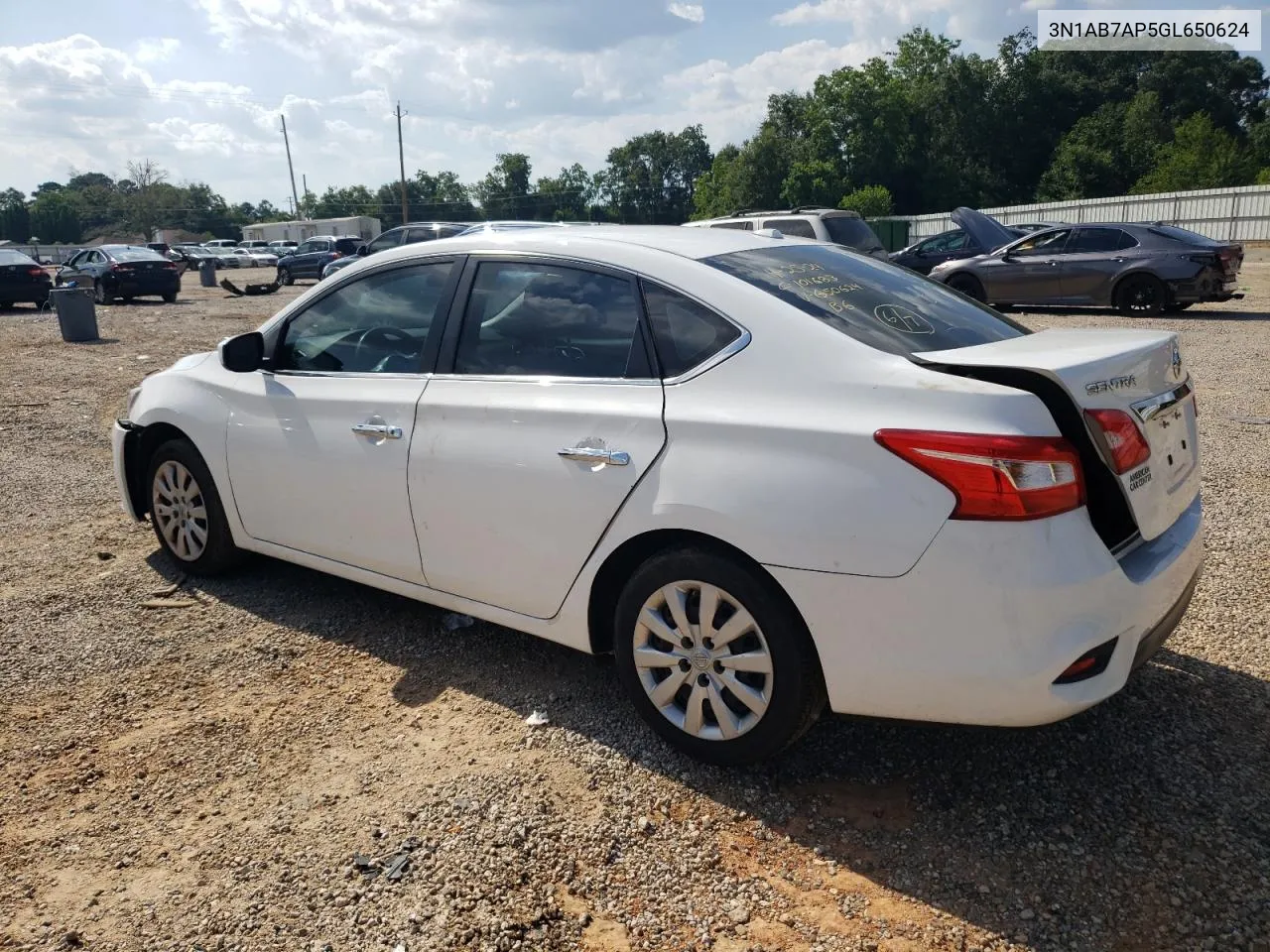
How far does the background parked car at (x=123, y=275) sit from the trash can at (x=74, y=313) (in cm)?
756

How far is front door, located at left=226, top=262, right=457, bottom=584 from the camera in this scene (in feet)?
12.0

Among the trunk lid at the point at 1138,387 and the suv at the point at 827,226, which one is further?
the suv at the point at 827,226

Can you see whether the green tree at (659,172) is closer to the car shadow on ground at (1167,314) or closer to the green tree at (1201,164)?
the green tree at (1201,164)

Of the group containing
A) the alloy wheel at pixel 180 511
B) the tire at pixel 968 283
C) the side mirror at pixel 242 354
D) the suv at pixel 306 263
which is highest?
the suv at pixel 306 263

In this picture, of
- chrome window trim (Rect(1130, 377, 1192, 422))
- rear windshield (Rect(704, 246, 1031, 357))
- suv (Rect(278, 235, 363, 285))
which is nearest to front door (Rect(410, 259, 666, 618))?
rear windshield (Rect(704, 246, 1031, 357))

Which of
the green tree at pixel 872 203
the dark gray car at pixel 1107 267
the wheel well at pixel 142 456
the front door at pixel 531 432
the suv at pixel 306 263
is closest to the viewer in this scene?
the front door at pixel 531 432

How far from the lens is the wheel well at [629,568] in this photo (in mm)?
2740

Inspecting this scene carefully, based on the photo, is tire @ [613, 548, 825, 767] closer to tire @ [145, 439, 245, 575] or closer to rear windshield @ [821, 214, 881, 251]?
tire @ [145, 439, 245, 575]

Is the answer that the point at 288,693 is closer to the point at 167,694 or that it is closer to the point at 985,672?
the point at 167,694

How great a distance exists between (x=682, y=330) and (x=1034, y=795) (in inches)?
71.0

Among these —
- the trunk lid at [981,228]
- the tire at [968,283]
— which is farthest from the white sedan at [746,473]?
the tire at [968,283]

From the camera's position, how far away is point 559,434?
3.14 meters

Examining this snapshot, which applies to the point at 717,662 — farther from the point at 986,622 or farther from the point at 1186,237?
the point at 1186,237

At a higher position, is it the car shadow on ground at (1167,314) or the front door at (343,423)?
the front door at (343,423)
